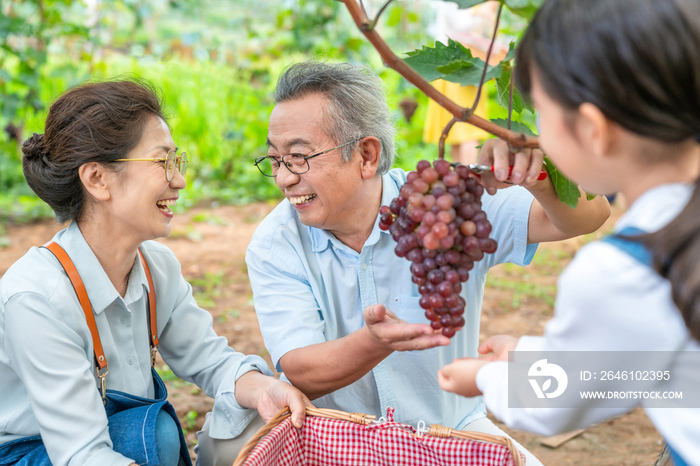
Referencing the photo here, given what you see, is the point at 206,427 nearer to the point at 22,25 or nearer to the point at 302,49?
the point at 22,25

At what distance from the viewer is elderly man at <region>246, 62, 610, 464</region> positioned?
1.83m

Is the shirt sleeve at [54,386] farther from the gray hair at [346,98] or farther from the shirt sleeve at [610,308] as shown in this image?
the shirt sleeve at [610,308]

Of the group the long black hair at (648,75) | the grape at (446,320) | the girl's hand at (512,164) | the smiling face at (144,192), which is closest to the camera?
the long black hair at (648,75)

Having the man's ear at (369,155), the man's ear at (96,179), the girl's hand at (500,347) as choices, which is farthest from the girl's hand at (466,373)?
the man's ear at (96,179)

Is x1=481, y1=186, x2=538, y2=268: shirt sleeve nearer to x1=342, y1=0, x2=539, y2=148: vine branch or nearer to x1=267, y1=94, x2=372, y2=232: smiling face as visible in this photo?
x1=267, y1=94, x2=372, y2=232: smiling face

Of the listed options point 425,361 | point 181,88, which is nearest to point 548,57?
point 425,361

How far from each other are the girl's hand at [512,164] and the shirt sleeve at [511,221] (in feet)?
1.44

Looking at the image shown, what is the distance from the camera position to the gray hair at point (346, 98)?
6.16ft

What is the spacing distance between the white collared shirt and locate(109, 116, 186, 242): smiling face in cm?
133

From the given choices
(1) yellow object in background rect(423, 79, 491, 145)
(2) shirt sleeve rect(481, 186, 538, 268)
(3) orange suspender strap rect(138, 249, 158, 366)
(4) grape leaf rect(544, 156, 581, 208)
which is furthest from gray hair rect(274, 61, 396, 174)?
(1) yellow object in background rect(423, 79, 491, 145)

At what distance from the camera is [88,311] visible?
1.72m

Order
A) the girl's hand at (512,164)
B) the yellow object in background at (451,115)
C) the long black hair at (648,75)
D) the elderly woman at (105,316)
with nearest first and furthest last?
the long black hair at (648,75), the girl's hand at (512,164), the elderly woman at (105,316), the yellow object in background at (451,115)

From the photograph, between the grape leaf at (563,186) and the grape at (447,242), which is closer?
the grape at (447,242)

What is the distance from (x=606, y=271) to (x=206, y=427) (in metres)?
1.66
